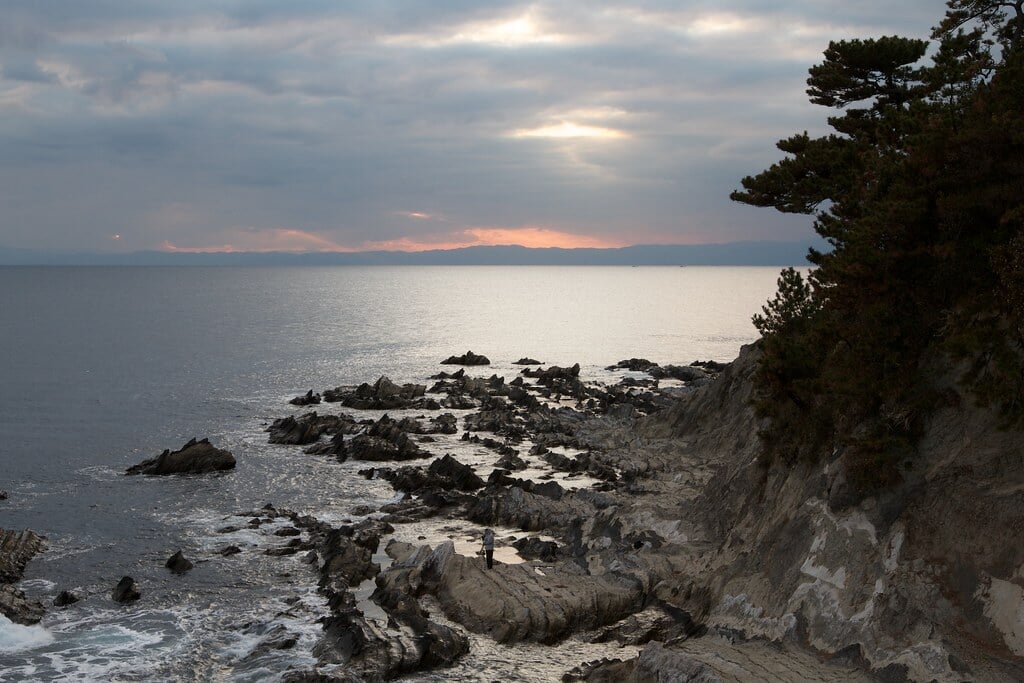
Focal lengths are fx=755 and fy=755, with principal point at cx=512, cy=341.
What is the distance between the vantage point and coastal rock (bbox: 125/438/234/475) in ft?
172

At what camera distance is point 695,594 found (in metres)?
27.7

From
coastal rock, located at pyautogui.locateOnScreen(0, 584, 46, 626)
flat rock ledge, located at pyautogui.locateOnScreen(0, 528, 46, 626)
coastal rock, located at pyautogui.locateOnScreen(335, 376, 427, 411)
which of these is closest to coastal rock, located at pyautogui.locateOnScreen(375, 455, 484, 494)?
flat rock ledge, located at pyautogui.locateOnScreen(0, 528, 46, 626)

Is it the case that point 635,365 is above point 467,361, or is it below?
above

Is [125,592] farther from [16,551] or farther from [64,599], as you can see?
[16,551]

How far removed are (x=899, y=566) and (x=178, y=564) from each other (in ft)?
96.9

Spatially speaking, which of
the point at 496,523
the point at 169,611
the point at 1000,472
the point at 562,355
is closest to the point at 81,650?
the point at 169,611

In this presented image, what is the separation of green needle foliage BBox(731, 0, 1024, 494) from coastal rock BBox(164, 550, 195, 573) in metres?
26.3

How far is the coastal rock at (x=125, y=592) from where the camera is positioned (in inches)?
1230

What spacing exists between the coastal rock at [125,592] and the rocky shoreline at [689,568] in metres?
2.82

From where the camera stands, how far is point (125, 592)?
103 ft

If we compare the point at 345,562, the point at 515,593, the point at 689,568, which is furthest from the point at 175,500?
the point at 689,568

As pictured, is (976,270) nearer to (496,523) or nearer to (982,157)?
(982,157)

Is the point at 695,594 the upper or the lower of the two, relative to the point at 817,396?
lower

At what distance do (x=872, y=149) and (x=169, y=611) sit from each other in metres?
34.7
